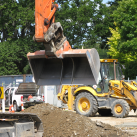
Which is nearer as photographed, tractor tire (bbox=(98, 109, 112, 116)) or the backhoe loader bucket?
the backhoe loader bucket

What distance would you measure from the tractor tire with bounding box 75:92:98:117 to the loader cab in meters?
0.68

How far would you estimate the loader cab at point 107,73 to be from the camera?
54.5 feet

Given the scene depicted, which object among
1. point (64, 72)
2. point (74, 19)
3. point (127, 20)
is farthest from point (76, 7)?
point (64, 72)

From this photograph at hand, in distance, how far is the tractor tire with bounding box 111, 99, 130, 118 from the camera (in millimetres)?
15703

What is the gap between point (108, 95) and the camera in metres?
16.6

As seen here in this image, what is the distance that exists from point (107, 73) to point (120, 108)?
198 cm

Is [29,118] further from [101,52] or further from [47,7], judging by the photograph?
[101,52]

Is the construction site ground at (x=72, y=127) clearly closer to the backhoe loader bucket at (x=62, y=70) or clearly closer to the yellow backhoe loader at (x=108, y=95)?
the backhoe loader bucket at (x=62, y=70)

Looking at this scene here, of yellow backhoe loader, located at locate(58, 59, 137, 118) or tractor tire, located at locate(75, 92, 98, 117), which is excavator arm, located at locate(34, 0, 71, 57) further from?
tractor tire, located at locate(75, 92, 98, 117)

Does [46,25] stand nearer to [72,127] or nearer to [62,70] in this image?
[62,70]

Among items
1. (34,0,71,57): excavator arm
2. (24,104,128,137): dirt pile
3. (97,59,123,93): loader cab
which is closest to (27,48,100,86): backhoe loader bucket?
(34,0,71,57): excavator arm

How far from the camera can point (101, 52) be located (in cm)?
4609

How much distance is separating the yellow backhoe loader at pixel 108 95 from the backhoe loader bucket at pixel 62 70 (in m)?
6.99

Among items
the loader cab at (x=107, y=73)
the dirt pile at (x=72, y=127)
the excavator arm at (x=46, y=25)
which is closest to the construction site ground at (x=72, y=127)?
the dirt pile at (x=72, y=127)
